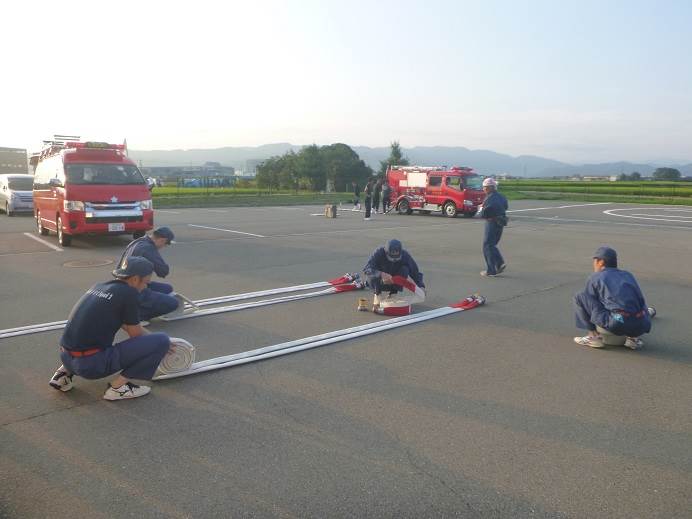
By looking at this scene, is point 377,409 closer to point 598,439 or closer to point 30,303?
point 598,439

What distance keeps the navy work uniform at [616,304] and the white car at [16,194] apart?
22.8 m

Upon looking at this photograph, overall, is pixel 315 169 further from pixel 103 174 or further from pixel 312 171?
pixel 103 174

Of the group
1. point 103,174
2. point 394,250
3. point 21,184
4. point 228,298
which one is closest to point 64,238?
point 103,174

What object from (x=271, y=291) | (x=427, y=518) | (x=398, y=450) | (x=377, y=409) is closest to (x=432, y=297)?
(x=271, y=291)

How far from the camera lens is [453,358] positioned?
19.7ft

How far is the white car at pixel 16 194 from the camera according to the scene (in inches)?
917

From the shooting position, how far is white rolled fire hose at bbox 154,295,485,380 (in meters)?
5.56

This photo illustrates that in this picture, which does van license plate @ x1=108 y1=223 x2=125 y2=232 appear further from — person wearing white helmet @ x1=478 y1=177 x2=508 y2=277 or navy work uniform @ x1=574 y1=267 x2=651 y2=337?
navy work uniform @ x1=574 y1=267 x2=651 y2=337

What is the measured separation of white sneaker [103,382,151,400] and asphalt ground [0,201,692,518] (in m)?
0.07

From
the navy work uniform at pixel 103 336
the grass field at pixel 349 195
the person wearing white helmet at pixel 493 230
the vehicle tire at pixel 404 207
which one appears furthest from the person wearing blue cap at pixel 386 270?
the grass field at pixel 349 195

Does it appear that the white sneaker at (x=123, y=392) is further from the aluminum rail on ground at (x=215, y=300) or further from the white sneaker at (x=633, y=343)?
the white sneaker at (x=633, y=343)

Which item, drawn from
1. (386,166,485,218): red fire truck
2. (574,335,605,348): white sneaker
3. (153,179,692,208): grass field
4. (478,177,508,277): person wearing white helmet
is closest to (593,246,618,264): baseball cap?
(574,335,605,348): white sneaker

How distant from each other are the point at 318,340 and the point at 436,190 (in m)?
20.9

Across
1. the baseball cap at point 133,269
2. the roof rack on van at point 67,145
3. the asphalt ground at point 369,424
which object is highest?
the roof rack on van at point 67,145
